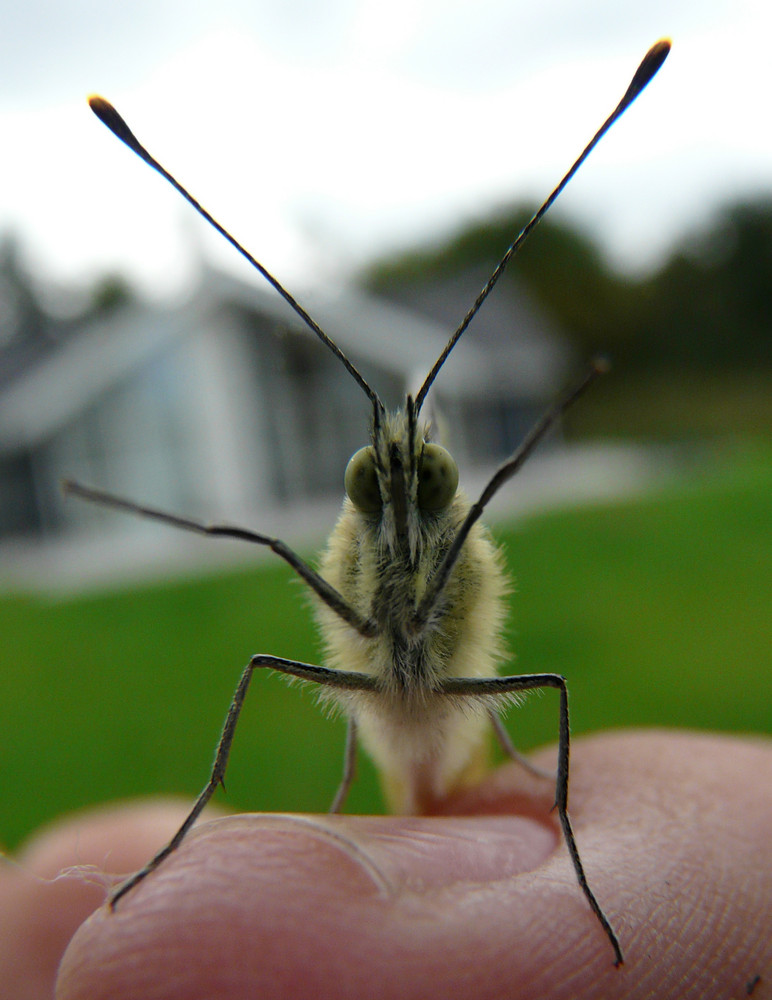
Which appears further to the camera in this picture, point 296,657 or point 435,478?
point 296,657

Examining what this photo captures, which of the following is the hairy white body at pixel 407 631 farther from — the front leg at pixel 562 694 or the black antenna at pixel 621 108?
the black antenna at pixel 621 108

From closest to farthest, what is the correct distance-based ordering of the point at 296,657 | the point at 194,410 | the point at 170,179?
the point at 170,179 → the point at 296,657 → the point at 194,410

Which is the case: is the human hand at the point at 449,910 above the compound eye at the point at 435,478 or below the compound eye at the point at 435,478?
below

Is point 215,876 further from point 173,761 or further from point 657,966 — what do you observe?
point 173,761

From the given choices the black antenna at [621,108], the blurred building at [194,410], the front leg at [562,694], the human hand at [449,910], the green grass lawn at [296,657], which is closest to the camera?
the human hand at [449,910]

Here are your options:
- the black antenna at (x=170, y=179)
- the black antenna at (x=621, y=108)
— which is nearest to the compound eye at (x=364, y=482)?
the black antenna at (x=170, y=179)

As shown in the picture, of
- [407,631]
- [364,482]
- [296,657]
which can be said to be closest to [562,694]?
[407,631]

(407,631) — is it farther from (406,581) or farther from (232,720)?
(232,720)

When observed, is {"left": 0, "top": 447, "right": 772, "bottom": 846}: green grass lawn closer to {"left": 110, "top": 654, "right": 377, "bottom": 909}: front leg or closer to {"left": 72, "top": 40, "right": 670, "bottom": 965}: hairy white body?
{"left": 72, "top": 40, "right": 670, "bottom": 965}: hairy white body
